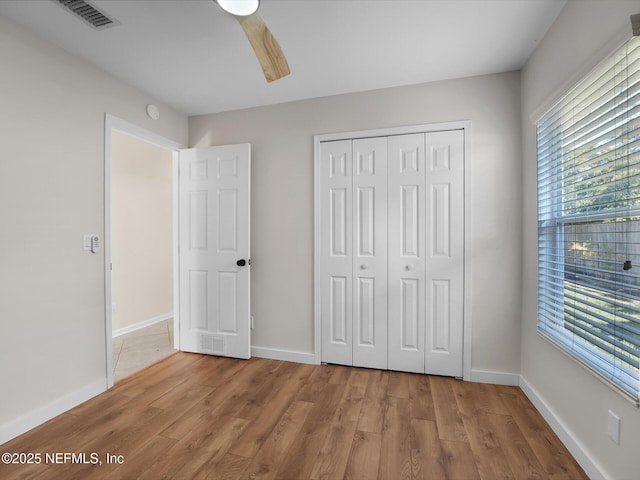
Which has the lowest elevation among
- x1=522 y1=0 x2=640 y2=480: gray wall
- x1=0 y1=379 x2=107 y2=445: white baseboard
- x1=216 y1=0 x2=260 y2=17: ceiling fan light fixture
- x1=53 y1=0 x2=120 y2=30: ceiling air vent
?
x1=0 y1=379 x2=107 y2=445: white baseboard

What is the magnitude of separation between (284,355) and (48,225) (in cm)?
217

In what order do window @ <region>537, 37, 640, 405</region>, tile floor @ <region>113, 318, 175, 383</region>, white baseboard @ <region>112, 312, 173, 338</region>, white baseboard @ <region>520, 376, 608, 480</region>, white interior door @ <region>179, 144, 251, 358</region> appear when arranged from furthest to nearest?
white baseboard @ <region>112, 312, 173, 338</region> < white interior door @ <region>179, 144, 251, 358</region> < tile floor @ <region>113, 318, 175, 383</region> < white baseboard @ <region>520, 376, 608, 480</region> < window @ <region>537, 37, 640, 405</region>

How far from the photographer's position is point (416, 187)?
8.86 ft

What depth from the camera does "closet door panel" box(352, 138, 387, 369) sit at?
2795mm

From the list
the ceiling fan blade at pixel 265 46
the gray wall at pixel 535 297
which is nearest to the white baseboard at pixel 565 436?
the gray wall at pixel 535 297

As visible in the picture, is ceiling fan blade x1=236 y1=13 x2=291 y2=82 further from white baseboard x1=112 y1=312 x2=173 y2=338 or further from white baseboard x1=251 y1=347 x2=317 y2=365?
white baseboard x1=112 y1=312 x2=173 y2=338

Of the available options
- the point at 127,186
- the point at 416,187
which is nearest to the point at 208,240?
the point at 127,186

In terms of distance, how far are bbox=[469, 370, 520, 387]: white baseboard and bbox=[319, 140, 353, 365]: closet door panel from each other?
106cm

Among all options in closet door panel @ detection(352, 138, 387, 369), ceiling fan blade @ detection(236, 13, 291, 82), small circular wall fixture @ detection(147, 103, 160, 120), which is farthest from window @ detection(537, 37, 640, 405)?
small circular wall fixture @ detection(147, 103, 160, 120)

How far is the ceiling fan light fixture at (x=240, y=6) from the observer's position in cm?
154

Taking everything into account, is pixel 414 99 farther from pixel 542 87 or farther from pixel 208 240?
pixel 208 240

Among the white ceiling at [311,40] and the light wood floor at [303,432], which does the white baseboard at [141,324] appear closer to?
the light wood floor at [303,432]

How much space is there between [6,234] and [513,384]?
12.2 ft

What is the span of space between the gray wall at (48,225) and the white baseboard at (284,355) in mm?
1300
